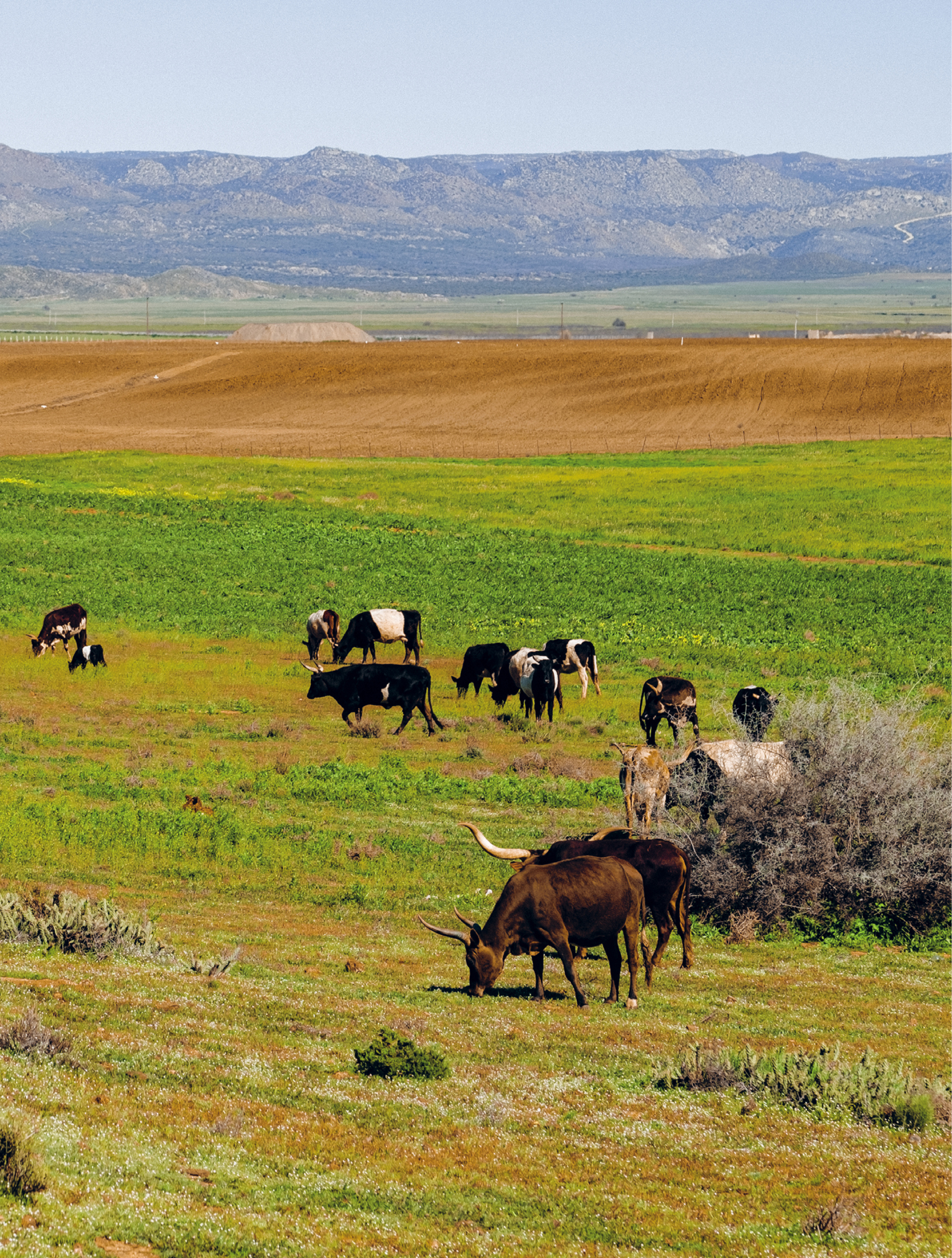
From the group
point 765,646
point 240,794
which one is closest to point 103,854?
point 240,794

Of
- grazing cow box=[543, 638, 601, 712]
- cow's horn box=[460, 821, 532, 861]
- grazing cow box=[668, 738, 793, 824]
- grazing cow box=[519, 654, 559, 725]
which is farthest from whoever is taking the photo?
grazing cow box=[543, 638, 601, 712]

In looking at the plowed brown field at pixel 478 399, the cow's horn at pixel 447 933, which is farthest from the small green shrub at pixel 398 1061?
the plowed brown field at pixel 478 399

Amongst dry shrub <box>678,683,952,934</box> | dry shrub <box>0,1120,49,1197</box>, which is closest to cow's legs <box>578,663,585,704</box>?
dry shrub <box>678,683,952,934</box>

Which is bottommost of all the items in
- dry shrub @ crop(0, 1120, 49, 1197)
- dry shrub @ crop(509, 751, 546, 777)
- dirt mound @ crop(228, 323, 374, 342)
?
dry shrub @ crop(509, 751, 546, 777)

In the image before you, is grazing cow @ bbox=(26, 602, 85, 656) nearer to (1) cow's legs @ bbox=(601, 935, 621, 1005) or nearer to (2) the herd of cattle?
(2) the herd of cattle

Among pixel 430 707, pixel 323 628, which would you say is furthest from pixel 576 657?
pixel 323 628

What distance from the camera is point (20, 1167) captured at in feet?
26.6

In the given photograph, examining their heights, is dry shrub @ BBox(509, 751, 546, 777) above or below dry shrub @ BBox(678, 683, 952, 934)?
below

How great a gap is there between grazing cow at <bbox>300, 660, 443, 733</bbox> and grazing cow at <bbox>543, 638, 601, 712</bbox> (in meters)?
3.20

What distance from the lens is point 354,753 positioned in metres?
26.8

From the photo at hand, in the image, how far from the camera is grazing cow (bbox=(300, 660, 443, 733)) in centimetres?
2855

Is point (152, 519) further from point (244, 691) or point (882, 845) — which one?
point (882, 845)

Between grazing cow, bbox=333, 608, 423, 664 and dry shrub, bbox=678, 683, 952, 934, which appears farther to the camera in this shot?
grazing cow, bbox=333, 608, 423, 664

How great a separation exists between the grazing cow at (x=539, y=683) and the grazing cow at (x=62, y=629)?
39.4ft
